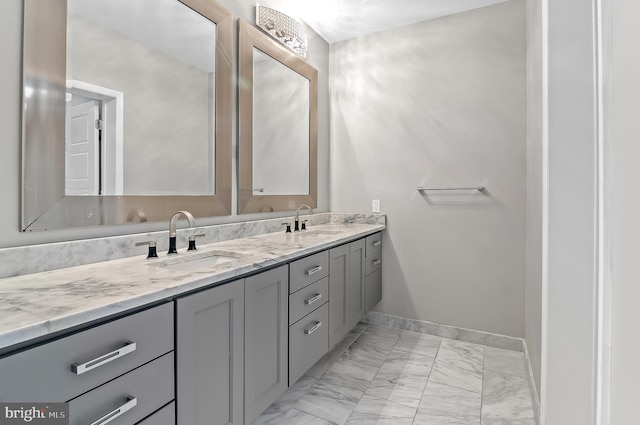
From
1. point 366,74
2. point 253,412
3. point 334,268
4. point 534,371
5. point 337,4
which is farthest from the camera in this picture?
point 366,74

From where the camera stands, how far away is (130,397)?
32.4 inches

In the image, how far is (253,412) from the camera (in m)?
1.27

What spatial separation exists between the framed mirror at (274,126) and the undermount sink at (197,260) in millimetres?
486

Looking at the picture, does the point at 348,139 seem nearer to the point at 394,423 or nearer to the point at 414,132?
the point at 414,132

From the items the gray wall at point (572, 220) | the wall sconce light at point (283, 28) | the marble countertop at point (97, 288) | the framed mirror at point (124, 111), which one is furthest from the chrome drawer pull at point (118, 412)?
the wall sconce light at point (283, 28)

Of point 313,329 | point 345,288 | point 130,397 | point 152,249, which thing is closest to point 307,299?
point 313,329

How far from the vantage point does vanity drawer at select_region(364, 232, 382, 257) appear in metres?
2.41

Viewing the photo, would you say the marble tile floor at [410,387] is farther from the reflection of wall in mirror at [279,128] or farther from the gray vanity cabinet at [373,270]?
the reflection of wall in mirror at [279,128]

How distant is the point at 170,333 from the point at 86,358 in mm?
219

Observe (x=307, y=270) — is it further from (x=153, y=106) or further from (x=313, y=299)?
(x=153, y=106)

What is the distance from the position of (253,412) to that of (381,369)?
1026 mm

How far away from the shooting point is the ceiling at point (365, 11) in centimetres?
233

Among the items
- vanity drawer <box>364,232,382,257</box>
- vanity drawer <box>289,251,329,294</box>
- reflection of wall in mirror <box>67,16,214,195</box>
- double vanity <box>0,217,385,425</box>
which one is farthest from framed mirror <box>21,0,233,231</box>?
vanity drawer <box>364,232,382,257</box>
